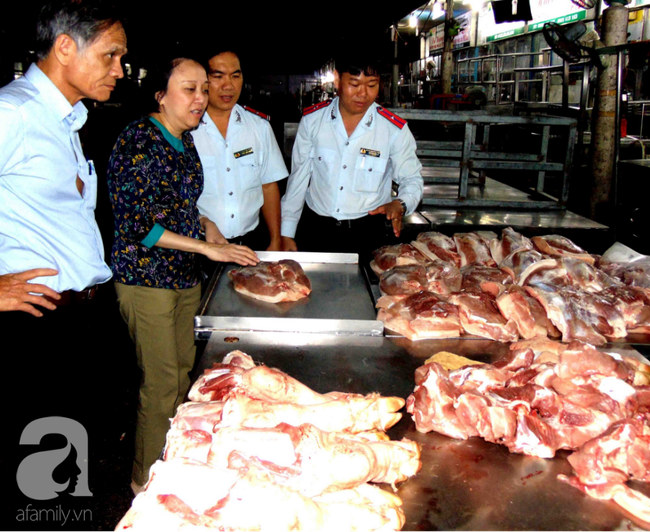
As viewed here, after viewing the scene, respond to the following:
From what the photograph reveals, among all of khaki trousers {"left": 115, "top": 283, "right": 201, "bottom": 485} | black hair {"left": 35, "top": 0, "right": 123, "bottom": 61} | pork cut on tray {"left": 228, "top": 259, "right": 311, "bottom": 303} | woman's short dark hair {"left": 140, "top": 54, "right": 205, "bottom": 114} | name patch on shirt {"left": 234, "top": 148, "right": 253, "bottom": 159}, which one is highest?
black hair {"left": 35, "top": 0, "right": 123, "bottom": 61}

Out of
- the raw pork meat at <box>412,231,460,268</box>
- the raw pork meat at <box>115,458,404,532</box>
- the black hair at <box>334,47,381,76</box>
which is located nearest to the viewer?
the raw pork meat at <box>115,458,404,532</box>

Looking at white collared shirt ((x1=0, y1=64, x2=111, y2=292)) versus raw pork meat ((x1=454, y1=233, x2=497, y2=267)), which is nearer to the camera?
white collared shirt ((x1=0, y1=64, x2=111, y2=292))

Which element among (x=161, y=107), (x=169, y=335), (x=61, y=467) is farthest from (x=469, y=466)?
(x=61, y=467)

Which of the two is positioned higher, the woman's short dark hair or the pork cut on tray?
the woman's short dark hair

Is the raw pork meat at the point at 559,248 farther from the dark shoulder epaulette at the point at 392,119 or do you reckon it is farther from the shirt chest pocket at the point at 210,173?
the shirt chest pocket at the point at 210,173

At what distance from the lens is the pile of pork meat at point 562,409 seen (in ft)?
5.01

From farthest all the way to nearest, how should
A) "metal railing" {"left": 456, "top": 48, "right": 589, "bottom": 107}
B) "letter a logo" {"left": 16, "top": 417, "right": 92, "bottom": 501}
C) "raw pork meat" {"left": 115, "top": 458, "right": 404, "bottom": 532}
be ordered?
"metal railing" {"left": 456, "top": 48, "right": 589, "bottom": 107}, "letter a logo" {"left": 16, "top": 417, "right": 92, "bottom": 501}, "raw pork meat" {"left": 115, "top": 458, "right": 404, "bottom": 532}

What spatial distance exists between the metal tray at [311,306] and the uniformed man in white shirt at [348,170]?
0.65m

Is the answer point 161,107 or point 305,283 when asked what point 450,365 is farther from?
point 161,107

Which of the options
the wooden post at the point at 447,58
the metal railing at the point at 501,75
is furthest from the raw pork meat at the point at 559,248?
the wooden post at the point at 447,58

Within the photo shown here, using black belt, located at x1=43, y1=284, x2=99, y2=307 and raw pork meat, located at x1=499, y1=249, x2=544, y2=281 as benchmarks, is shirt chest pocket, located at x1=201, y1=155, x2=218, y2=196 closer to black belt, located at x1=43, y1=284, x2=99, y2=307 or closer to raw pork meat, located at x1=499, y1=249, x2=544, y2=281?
black belt, located at x1=43, y1=284, x2=99, y2=307

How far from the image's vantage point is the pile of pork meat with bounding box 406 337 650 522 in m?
1.53

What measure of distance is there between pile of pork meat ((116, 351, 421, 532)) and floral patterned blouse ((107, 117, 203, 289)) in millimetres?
1165

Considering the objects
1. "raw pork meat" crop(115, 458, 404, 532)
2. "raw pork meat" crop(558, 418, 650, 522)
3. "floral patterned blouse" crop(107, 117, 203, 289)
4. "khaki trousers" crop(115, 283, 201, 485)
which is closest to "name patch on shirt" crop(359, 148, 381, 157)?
"floral patterned blouse" crop(107, 117, 203, 289)
